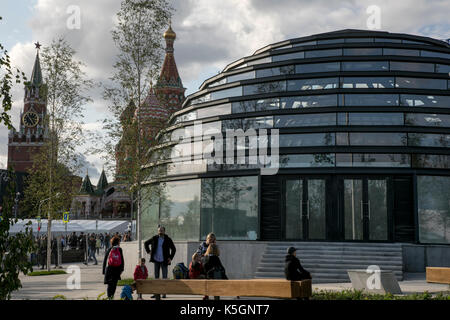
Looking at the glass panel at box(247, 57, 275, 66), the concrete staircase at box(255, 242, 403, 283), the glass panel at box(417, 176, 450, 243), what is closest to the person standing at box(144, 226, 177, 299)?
the concrete staircase at box(255, 242, 403, 283)

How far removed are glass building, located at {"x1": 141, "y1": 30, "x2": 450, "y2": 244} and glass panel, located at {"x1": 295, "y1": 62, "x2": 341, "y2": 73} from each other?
0.06 m

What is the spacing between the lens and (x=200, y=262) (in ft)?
52.8

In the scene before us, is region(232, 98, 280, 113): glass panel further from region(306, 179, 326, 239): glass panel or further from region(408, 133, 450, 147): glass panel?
region(408, 133, 450, 147): glass panel

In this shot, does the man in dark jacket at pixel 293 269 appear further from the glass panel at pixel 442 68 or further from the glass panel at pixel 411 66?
the glass panel at pixel 442 68

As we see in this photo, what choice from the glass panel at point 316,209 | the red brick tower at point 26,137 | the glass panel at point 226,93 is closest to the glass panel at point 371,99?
the glass panel at point 316,209

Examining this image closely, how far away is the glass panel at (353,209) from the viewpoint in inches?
1018

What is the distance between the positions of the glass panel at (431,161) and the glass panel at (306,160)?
14.2 feet

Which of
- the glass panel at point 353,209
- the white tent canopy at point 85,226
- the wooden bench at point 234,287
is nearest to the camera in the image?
the wooden bench at point 234,287

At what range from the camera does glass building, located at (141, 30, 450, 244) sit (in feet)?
85.4

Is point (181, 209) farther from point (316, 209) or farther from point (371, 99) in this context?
point (371, 99)
